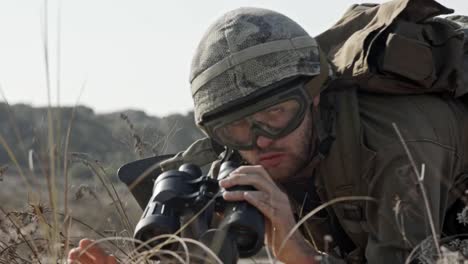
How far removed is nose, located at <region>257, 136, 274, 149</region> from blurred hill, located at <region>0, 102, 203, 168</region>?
0.77 metres

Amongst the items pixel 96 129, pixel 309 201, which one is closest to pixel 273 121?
pixel 309 201

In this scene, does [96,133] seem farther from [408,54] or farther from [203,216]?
[203,216]

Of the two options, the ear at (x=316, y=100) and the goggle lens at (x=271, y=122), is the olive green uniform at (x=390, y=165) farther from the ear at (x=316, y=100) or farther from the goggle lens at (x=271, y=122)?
the goggle lens at (x=271, y=122)

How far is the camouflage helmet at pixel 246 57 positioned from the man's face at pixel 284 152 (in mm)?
214

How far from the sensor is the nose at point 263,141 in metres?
4.25

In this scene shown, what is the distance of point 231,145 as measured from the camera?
4.43 metres

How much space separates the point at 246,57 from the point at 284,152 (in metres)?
0.44

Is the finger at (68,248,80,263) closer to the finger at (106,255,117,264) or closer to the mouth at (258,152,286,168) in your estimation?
the finger at (106,255,117,264)

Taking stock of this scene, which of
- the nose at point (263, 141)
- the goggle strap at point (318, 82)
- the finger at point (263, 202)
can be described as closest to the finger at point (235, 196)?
the finger at point (263, 202)

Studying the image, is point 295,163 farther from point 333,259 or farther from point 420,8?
point 420,8

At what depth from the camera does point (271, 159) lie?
171 inches

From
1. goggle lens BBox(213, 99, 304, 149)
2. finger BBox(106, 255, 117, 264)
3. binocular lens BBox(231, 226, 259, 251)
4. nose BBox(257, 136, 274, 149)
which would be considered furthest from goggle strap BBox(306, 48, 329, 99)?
finger BBox(106, 255, 117, 264)

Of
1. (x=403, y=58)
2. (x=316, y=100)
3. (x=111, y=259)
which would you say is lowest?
(x=111, y=259)

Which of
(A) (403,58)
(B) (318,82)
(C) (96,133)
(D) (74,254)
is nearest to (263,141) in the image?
(B) (318,82)
